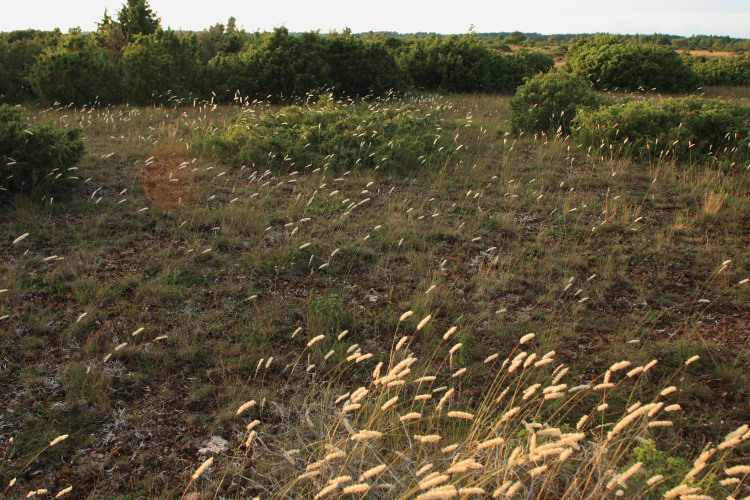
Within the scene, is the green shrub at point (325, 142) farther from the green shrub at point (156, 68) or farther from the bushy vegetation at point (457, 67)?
the bushy vegetation at point (457, 67)

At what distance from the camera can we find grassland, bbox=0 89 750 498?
2.80m

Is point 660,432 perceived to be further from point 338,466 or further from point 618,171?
point 618,171

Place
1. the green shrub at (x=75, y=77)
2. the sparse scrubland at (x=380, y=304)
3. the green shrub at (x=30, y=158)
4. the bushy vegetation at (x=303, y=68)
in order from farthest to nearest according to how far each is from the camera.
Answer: the bushy vegetation at (x=303, y=68)
the green shrub at (x=75, y=77)
the green shrub at (x=30, y=158)
the sparse scrubland at (x=380, y=304)

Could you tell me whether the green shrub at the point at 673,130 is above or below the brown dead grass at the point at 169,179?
above

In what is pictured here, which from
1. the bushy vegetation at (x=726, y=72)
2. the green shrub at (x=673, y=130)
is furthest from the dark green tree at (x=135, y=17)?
the bushy vegetation at (x=726, y=72)

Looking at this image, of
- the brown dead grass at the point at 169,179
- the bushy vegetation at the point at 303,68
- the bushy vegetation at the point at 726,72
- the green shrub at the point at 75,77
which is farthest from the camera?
the bushy vegetation at the point at 726,72

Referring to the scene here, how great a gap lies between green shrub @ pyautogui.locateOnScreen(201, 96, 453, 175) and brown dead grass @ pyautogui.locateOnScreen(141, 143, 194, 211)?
0.51 meters

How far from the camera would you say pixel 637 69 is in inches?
668

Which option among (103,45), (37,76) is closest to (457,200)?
(37,76)

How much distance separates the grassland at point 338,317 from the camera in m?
2.80

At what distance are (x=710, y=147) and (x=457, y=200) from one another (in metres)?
4.33

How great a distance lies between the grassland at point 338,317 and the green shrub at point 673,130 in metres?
0.64

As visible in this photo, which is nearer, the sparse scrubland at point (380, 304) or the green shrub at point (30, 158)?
the sparse scrubland at point (380, 304)

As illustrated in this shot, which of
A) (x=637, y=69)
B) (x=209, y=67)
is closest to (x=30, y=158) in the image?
(x=209, y=67)
